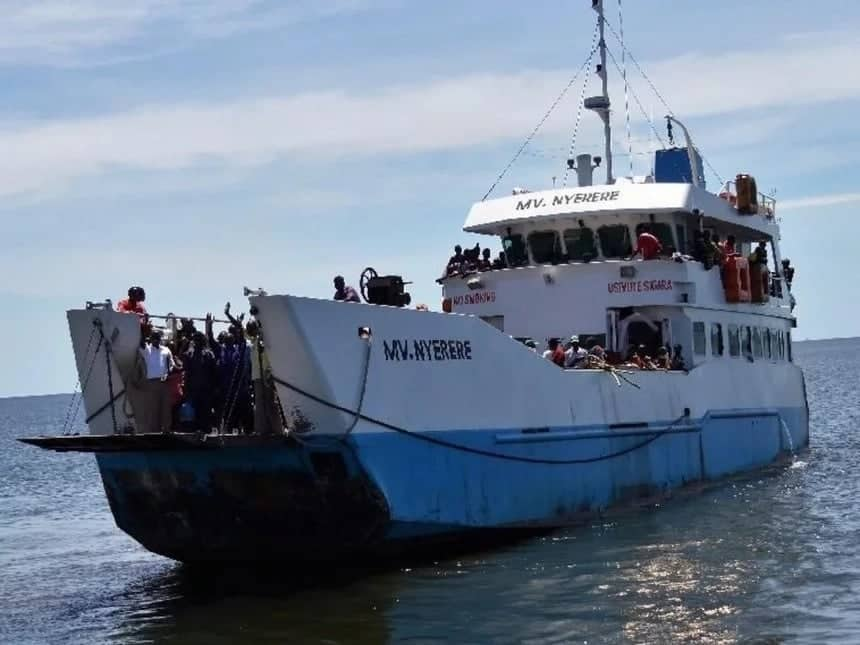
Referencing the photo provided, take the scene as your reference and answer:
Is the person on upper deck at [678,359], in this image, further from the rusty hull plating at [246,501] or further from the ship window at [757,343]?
the rusty hull plating at [246,501]

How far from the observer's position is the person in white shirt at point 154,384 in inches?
615

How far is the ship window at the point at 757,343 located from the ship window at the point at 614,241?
424 cm

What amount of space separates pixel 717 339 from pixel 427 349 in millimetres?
9047

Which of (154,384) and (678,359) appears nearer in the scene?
(154,384)

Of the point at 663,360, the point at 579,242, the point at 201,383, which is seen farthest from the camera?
the point at 579,242

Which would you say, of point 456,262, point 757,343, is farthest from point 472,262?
point 757,343

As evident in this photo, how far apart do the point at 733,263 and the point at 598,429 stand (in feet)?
19.4

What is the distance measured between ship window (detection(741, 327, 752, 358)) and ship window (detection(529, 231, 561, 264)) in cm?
409

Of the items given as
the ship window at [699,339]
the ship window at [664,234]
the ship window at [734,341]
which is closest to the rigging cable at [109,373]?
the ship window at [664,234]

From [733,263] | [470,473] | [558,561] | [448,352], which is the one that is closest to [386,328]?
[448,352]

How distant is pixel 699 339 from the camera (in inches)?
890

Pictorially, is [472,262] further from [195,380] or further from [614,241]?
[195,380]

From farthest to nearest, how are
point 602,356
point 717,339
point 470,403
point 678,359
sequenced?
point 717,339 → point 678,359 → point 602,356 → point 470,403

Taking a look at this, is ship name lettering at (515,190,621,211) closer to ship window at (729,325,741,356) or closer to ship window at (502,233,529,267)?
ship window at (502,233,529,267)
